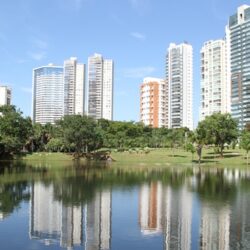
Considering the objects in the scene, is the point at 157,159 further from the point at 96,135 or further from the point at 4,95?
the point at 4,95

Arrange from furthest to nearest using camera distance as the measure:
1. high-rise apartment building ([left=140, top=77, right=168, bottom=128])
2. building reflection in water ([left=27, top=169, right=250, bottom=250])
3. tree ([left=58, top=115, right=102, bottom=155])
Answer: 1. high-rise apartment building ([left=140, top=77, right=168, bottom=128])
2. tree ([left=58, top=115, right=102, bottom=155])
3. building reflection in water ([left=27, top=169, right=250, bottom=250])

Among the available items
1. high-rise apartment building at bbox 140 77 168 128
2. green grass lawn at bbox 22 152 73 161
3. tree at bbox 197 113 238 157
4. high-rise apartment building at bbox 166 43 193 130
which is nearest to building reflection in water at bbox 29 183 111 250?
tree at bbox 197 113 238 157

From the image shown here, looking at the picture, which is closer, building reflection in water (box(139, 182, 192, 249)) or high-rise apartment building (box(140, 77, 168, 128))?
building reflection in water (box(139, 182, 192, 249))

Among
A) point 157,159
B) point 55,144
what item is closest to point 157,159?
point 157,159

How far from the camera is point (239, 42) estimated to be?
5531 inches

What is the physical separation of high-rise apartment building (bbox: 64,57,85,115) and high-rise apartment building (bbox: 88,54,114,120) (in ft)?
11.8

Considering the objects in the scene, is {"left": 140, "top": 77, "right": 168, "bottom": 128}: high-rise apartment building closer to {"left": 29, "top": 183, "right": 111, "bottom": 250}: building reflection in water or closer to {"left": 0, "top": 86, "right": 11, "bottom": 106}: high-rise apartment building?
{"left": 0, "top": 86, "right": 11, "bottom": 106}: high-rise apartment building

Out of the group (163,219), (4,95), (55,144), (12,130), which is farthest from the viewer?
(4,95)

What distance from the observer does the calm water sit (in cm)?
1730

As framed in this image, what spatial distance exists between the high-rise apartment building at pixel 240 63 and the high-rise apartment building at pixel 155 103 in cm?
2961

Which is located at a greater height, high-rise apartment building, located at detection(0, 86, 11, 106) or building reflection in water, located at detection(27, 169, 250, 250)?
high-rise apartment building, located at detection(0, 86, 11, 106)

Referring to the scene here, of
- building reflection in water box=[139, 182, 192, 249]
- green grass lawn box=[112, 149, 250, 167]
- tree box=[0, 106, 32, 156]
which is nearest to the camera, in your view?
building reflection in water box=[139, 182, 192, 249]

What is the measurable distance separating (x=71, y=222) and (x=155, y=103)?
14560cm

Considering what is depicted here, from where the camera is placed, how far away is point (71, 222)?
21.4 meters
